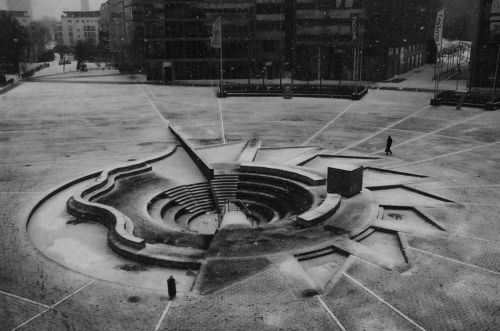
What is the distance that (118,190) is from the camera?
77.9 feet

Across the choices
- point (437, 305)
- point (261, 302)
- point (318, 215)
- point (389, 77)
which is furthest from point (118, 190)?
point (389, 77)

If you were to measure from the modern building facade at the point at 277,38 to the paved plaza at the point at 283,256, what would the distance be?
37.6 meters

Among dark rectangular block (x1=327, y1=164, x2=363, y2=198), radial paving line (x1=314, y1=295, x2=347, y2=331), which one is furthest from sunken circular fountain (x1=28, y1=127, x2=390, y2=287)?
radial paving line (x1=314, y1=295, x2=347, y2=331)

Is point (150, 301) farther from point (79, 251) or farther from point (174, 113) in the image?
point (174, 113)

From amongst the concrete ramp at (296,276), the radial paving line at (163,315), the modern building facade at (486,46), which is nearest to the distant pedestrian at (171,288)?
the radial paving line at (163,315)

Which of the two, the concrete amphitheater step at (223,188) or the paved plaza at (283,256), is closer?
the paved plaza at (283,256)

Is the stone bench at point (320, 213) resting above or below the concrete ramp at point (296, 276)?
above

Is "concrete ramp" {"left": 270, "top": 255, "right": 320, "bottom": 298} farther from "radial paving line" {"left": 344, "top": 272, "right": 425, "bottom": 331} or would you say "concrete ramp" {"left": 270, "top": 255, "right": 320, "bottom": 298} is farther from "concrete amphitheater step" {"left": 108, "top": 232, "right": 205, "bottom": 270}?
"concrete amphitheater step" {"left": 108, "top": 232, "right": 205, "bottom": 270}

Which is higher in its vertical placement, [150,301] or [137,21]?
[137,21]

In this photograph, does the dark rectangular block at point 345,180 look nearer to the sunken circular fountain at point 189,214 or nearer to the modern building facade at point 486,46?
the sunken circular fountain at point 189,214

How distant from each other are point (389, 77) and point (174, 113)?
44953 mm

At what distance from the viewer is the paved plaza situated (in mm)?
12969

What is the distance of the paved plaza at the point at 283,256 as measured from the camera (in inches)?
511

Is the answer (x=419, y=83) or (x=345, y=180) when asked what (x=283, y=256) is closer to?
(x=345, y=180)
